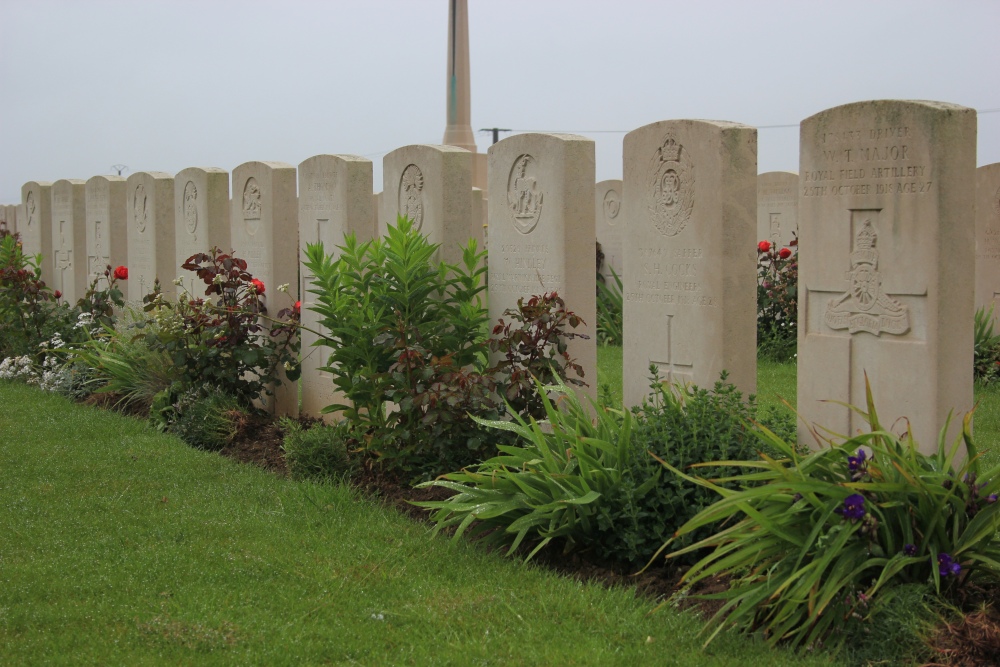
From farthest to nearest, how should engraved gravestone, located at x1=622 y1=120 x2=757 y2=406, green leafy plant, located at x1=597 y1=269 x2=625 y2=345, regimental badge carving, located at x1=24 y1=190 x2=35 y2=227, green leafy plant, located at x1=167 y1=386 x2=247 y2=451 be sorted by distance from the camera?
regimental badge carving, located at x1=24 y1=190 x2=35 y2=227 → green leafy plant, located at x1=597 y1=269 x2=625 y2=345 → green leafy plant, located at x1=167 y1=386 x2=247 y2=451 → engraved gravestone, located at x1=622 y1=120 x2=757 y2=406

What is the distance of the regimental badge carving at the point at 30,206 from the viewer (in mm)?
14156

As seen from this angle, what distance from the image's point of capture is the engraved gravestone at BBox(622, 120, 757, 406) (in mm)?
5656

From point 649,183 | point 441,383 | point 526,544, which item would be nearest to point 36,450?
point 441,383

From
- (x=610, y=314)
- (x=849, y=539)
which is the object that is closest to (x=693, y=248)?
(x=849, y=539)

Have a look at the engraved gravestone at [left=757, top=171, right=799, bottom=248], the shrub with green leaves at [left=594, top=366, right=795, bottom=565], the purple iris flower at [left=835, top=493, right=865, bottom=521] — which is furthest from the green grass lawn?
the engraved gravestone at [left=757, top=171, right=799, bottom=248]

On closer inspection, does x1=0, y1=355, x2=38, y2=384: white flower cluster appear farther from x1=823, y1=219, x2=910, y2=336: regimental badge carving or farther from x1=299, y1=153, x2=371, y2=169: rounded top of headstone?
x1=823, y1=219, x2=910, y2=336: regimental badge carving

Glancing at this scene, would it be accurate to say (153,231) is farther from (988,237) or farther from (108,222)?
(988,237)

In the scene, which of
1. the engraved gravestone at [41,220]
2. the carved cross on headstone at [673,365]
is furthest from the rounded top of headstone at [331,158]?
the engraved gravestone at [41,220]

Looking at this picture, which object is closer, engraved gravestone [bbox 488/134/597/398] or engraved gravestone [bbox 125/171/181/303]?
engraved gravestone [bbox 488/134/597/398]

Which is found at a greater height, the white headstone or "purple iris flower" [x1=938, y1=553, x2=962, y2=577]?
the white headstone

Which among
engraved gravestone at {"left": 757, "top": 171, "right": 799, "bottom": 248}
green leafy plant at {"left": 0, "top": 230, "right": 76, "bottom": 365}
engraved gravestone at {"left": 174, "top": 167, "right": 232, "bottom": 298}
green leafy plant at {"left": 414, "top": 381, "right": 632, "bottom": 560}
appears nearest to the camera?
green leafy plant at {"left": 414, "top": 381, "right": 632, "bottom": 560}

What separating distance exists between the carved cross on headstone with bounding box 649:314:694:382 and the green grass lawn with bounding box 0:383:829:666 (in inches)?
64.6

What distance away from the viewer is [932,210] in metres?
4.76

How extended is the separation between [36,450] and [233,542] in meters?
2.84
